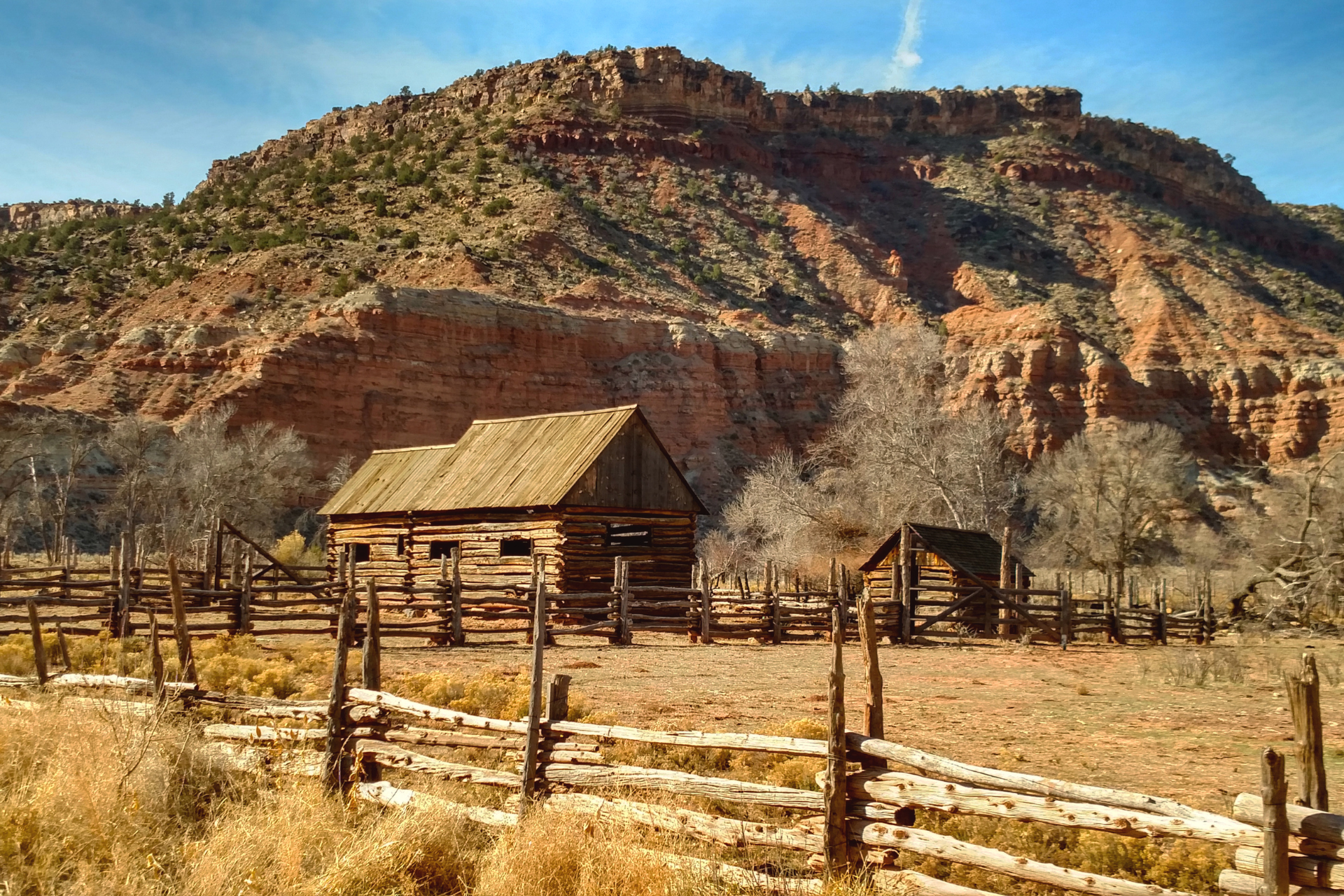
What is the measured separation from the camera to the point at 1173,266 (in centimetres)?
8075

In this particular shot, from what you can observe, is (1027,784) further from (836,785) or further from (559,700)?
(559,700)

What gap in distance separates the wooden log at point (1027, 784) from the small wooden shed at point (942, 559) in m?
20.4

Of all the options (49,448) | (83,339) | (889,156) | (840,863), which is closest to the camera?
(840,863)

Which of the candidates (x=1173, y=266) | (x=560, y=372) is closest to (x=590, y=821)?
(x=560, y=372)

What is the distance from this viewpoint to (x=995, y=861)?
663 centimetres

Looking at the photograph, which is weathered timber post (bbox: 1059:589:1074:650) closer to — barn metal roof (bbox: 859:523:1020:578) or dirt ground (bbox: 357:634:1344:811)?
dirt ground (bbox: 357:634:1344:811)

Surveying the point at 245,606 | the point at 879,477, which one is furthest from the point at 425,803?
the point at 879,477

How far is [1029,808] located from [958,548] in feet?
77.6

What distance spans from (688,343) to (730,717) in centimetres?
4996

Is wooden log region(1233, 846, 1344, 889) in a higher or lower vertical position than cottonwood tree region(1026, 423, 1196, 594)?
lower

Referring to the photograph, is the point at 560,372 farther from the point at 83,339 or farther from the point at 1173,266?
the point at 1173,266

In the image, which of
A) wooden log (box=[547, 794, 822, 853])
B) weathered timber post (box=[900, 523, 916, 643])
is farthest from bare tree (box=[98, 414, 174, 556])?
wooden log (box=[547, 794, 822, 853])

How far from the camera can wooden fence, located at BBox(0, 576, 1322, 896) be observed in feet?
18.3

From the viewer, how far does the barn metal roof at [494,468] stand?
83.6 feet
